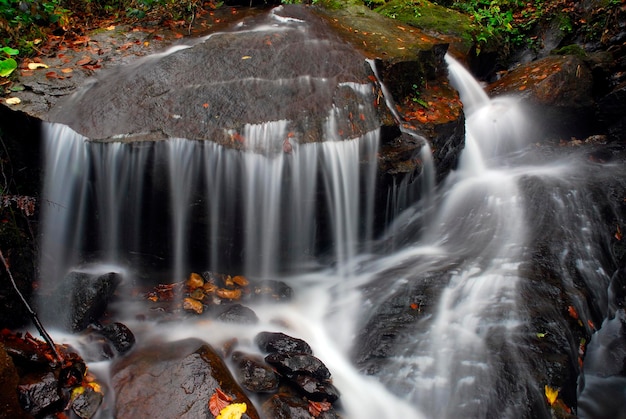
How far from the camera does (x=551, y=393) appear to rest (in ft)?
10.9

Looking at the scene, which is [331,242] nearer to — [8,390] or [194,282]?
[194,282]

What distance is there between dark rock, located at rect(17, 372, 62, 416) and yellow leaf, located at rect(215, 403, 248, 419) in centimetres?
116

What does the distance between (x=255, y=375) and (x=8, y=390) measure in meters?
1.79

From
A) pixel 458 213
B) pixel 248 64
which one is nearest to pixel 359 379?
pixel 458 213

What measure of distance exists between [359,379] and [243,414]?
132 cm

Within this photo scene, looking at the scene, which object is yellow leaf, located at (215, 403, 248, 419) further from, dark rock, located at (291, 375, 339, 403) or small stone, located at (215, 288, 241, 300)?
small stone, located at (215, 288, 241, 300)

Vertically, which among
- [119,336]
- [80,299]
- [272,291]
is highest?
[80,299]

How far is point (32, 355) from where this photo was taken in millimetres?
3006

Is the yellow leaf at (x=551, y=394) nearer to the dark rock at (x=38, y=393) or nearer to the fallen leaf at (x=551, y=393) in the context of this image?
the fallen leaf at (x=551, y=393)

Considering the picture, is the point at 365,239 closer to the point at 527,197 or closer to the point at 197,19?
the point at 527,197

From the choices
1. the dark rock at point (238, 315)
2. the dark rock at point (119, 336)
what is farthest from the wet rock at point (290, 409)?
the dark rock at point (119, 336)

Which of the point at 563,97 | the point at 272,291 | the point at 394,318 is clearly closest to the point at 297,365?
the point at 394,318

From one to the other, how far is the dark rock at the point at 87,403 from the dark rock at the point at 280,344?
1487 mm

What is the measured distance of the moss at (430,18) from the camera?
8812 millimetres
